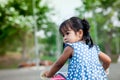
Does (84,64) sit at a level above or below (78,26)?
below

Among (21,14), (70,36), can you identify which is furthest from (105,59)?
(21,14)

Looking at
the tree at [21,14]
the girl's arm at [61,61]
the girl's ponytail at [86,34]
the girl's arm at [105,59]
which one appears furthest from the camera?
the tree at [21,14]

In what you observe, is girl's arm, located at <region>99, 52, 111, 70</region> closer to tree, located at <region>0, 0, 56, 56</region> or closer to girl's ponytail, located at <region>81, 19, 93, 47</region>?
girl's ponytail, located at <region>81, 19, 93, 47</region>

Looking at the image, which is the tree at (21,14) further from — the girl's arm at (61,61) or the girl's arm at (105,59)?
the girl's arm at (61,61)

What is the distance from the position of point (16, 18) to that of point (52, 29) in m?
4.90

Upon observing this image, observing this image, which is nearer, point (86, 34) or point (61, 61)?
point (61, 61)

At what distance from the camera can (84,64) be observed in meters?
3.31

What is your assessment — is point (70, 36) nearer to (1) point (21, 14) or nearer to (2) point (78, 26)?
(2) point (78, 26)

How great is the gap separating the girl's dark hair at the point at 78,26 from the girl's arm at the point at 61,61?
0.15 metres

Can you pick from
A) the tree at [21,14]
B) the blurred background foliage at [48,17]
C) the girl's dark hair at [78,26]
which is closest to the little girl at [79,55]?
the girl's dark hair at [78,26]

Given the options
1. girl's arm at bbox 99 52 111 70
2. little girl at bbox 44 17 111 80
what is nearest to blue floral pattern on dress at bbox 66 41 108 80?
little girl at bbox 44 17 111 80

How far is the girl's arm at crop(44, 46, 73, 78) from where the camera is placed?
327 cm

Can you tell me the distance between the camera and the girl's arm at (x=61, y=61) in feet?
10.7

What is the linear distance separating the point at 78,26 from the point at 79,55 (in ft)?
0.72
